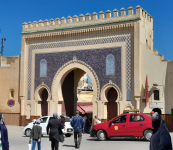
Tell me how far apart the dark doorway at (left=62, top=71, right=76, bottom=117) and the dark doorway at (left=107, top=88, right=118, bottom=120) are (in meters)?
4.21

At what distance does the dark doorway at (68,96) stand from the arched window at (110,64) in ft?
15.6

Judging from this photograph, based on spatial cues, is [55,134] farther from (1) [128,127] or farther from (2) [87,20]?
(2) [87,20]

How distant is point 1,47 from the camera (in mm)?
45062

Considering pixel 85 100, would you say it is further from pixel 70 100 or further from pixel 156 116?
pixel 156 116

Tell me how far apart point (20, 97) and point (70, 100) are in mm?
3990

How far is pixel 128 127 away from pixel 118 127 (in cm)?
49

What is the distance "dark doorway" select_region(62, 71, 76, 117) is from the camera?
84.4ft

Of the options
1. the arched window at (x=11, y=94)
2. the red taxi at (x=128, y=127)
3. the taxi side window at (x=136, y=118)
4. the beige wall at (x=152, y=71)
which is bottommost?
the red taxi at (x=128, y=127)

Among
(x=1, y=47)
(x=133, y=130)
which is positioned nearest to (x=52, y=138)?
(x=133, y=130)

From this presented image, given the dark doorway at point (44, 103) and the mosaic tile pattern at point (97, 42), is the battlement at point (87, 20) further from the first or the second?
the dark doorway at point (44, 103)

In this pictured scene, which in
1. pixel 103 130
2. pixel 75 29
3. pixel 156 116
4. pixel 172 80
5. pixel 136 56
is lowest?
pixel 103 130

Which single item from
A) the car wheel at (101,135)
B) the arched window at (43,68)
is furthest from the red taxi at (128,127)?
the arched window at (43,68)

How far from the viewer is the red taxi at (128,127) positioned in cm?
1534

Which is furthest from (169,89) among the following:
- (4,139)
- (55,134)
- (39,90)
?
(4,139)
